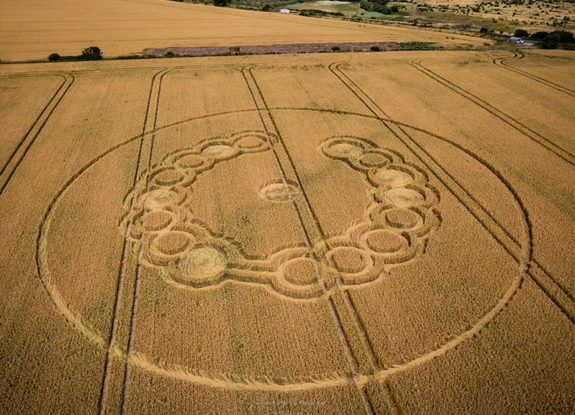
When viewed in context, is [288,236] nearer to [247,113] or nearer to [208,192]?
[208,192]

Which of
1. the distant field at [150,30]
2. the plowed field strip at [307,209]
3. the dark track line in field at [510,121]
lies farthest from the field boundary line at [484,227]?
the distant field at [150,30]

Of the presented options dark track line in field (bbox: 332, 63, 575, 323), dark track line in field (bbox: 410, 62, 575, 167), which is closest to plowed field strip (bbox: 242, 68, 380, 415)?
dark track line in field (bbox: 332, 63, 575, 323)

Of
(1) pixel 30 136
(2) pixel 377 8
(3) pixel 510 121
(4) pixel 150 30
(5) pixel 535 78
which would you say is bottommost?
(3) pixel 510 121

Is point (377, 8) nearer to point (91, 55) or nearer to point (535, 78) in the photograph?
point (535, 78)

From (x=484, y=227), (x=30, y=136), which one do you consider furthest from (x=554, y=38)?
(x=30, y=136)

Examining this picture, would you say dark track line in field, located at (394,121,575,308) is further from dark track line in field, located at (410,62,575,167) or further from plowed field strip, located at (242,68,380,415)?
plowed field strip, located at (242,68,380,415)

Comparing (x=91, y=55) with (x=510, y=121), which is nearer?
(x=510, y=121)

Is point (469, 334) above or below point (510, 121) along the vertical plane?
below
